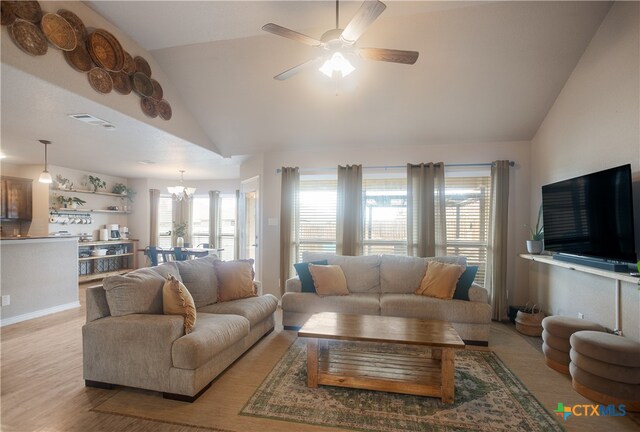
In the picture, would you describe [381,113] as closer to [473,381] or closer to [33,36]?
[473,381]

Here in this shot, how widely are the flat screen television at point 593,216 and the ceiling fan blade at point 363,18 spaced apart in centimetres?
229

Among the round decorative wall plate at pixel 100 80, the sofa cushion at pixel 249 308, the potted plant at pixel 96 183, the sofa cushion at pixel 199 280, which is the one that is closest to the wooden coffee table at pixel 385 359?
→ the sofa cushion at pixel 249 308

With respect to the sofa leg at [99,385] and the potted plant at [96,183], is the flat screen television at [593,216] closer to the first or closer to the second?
the sofa leg at [99,385]

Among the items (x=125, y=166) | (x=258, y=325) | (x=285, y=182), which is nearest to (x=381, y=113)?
(x=285, y=182)

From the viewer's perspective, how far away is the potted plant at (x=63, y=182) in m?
6.35

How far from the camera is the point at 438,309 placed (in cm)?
347

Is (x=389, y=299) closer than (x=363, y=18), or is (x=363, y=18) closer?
(x=363, y=18)

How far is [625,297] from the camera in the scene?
2643 mm

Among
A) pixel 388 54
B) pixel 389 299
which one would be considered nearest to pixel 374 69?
pixel 388 54

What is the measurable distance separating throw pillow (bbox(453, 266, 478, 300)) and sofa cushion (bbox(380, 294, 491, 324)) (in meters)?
0.08

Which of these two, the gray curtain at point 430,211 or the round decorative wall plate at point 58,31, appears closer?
the round decorative wall plate at point 58,31

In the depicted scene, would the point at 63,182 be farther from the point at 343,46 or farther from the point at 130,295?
the point at 343,46

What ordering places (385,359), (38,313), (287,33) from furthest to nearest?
(38,313) → (385,359) → (287,33)

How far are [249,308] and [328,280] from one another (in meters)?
1.08
